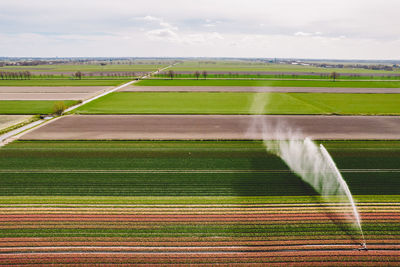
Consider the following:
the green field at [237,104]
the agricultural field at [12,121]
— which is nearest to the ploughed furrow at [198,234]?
the agricultural field at [12,121]

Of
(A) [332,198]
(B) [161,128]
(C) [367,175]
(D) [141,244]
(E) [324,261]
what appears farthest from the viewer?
(B) [161,128]

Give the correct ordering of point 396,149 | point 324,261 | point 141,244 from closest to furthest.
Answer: point 324,261 < point 141,244 < point 396,149

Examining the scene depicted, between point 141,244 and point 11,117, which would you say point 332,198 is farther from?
point 11,117

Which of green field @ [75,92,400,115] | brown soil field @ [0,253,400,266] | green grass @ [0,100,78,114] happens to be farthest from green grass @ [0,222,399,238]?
green grass @ [0,100,78,114]

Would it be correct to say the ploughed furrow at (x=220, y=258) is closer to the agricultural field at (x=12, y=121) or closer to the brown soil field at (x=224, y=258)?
the brown soil field at (x=224, y=258)

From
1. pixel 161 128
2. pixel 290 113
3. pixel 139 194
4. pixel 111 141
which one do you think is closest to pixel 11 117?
pixel 111 141

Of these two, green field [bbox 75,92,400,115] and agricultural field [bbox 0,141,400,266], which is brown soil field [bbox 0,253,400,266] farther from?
green field [bbox 75,92,400,115]
